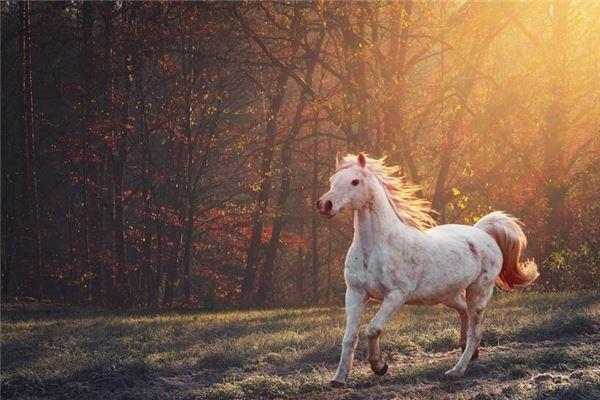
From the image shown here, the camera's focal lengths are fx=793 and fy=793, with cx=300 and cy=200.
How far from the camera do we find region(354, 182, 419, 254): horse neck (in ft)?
23.6

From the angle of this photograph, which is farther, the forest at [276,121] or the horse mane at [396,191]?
the forest at [276,121]

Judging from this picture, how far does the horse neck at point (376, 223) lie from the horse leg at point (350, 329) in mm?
424

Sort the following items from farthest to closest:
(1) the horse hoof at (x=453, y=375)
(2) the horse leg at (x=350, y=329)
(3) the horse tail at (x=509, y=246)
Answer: (3) the horse tail at (x=509, y=246), (1) the horse hoof at (x=453, y=375), (2) the horse leg at (x=350, y=329)

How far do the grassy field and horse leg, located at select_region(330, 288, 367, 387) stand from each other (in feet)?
0.58

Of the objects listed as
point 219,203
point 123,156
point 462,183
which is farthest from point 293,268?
point 462,183

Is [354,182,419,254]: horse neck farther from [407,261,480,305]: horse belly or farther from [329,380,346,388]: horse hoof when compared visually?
[329,380,346,388]: horse hoof

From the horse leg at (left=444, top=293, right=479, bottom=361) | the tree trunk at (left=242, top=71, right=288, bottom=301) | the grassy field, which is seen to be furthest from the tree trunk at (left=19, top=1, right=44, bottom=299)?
the horse leg at (left=444, top=293, right=479, bottom=361)

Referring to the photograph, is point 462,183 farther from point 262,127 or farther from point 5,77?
point 5,77

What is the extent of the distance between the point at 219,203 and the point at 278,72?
16.5ft

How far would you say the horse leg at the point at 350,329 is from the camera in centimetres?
706

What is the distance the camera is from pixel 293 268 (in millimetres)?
35875

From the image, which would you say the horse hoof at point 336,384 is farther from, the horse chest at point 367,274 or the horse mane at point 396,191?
→ the horse mane at point 396,191

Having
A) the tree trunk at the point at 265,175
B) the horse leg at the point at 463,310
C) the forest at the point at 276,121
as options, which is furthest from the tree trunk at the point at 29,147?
the horse leg at the point at 463,310

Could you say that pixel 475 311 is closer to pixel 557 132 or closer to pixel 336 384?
pixel 336 384
